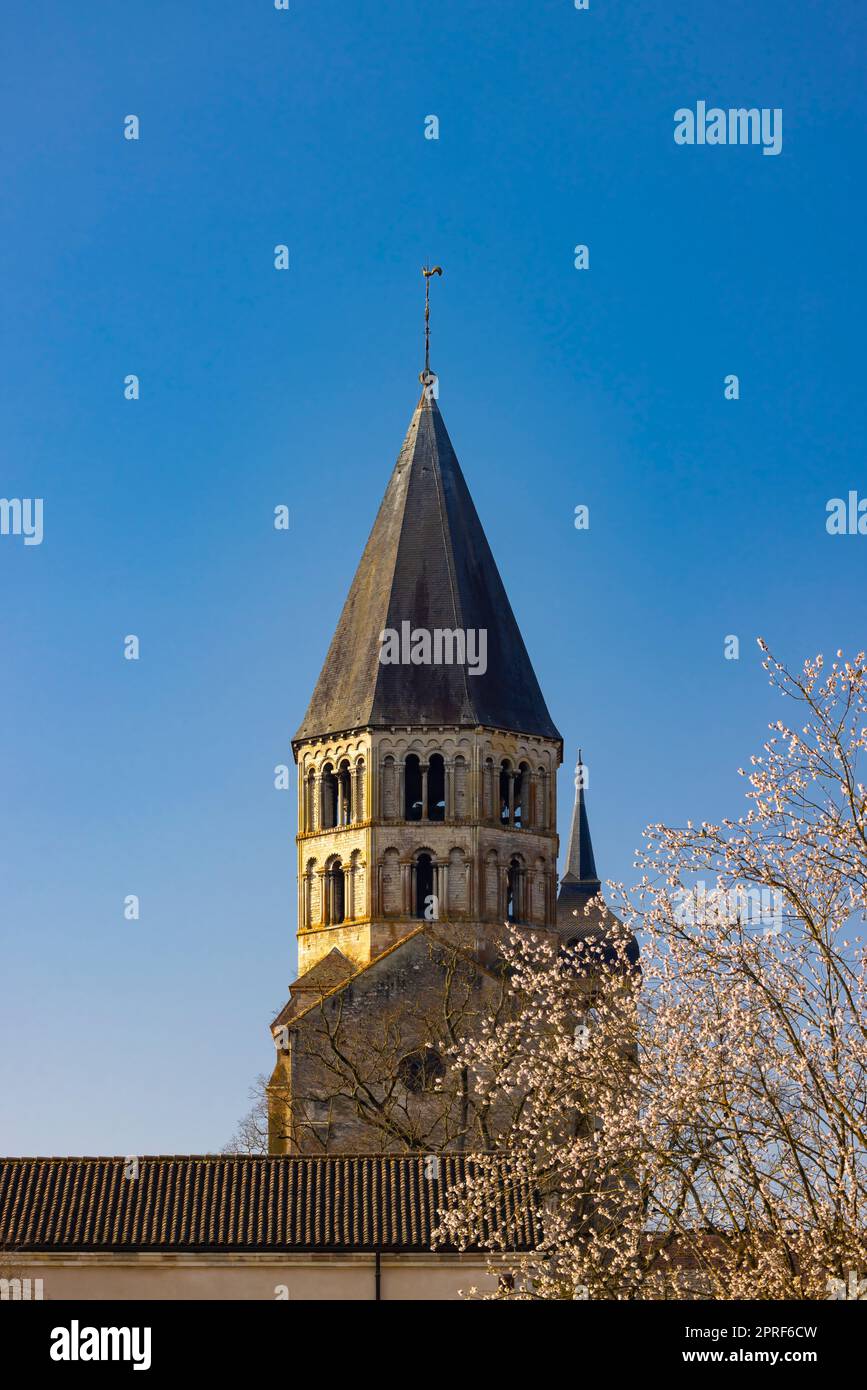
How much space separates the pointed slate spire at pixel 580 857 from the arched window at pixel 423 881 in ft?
87.9

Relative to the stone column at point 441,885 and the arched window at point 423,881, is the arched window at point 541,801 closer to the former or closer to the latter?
the stone column at point 441,885

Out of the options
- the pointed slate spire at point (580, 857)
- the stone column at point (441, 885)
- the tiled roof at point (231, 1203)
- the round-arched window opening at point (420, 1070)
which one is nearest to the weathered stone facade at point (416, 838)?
the stone column at point (441, 885)

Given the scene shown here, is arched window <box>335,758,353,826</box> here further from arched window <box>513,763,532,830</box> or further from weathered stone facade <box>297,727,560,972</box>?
arched window <box>513,763,532,830</box>

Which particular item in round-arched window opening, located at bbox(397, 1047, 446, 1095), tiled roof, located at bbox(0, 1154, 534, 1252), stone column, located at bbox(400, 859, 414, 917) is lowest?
tiled roof, located at bbox(0, 1154, 534, 1252)

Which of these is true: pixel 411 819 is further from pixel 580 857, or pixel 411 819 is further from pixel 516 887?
pixel 580 857

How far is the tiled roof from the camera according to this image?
46812mm

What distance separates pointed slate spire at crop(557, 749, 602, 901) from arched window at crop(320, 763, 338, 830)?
25867 mm

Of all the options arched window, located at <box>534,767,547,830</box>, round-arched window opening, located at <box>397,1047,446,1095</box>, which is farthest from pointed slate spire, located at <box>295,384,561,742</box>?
round-arched window opening, located at <box>397,1047,446,1095</box>

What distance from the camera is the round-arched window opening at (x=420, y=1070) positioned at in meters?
55.7

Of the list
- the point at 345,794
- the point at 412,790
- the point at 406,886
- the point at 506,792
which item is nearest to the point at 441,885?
the point at 406,886

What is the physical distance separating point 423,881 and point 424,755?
139 inches
